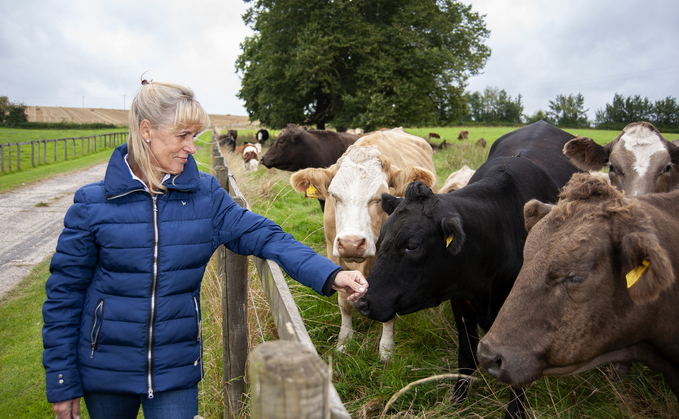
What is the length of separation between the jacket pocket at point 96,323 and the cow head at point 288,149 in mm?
7461

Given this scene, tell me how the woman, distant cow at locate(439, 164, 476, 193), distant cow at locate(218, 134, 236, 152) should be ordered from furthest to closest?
1. distant cow at locate(218, 134, 236, 152)
2. distant cow at locate(439, 164, 476, 193)
3. the woman

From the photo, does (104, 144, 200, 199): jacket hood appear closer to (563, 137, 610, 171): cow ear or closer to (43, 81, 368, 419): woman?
(43, 81, 368, 419): woman

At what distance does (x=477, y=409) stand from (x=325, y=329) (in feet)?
5.38

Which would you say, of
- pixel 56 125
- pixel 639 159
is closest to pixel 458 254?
pixel 639 159

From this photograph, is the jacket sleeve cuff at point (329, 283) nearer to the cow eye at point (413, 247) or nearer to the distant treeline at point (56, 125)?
the cow eye at point (413, 247)

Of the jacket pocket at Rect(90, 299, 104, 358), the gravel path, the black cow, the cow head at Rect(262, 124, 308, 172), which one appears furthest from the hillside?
the jacket pocket at Rect(90, 299, 104, 358)

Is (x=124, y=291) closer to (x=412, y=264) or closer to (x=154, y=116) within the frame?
(x=154, y=116)

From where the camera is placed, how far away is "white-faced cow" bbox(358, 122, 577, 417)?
3.05 m

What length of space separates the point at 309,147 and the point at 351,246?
5.87 metres

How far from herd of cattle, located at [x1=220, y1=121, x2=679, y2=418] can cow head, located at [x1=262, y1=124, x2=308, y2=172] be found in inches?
153

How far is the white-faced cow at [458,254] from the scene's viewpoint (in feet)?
10.0

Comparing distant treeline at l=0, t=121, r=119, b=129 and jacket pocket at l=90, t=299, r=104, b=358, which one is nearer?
jacket pocket at l=90, t=299, r=104, b=358

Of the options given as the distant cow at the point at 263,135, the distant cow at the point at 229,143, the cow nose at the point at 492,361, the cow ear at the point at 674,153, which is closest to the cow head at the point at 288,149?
the cow ear at the point at 674,153

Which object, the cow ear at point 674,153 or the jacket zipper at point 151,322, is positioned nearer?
the jacket zipper at point 151,322
